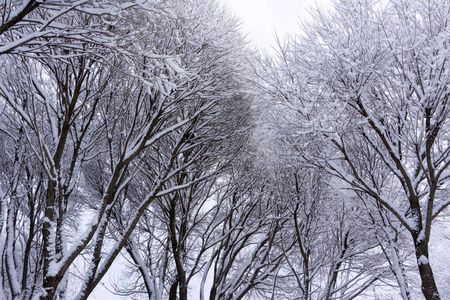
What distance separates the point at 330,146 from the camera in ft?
20.0

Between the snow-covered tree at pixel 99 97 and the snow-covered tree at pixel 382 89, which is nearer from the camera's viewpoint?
the snow-covered tree at pixel 99 97

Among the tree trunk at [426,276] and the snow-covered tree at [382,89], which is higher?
the snow-covered tree at [382,89]

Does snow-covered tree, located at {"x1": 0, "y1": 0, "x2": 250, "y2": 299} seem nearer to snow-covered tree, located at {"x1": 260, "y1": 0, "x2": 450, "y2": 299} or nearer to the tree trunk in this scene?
snow-covered tree, located at {"x1": 260, "y1": 0, "x2": 450, "y2": 299}

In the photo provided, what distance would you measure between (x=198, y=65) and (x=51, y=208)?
11.1 ft

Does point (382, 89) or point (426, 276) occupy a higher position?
point (382, 89)

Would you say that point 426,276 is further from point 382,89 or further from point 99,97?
point 99,97

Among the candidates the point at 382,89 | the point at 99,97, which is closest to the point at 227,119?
the point at 99,97

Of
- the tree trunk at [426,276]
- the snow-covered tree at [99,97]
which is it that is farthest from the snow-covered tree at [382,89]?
the snow-covered tree at [99,97]

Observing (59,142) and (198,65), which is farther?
(198,65)

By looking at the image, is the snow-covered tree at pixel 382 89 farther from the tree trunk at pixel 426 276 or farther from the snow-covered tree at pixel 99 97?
the snow-covered tree at pixel 99 97

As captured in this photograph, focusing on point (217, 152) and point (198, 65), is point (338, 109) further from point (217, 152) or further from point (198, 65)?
point (217, 152)

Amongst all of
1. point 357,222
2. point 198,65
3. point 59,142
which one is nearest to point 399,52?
point 198,65

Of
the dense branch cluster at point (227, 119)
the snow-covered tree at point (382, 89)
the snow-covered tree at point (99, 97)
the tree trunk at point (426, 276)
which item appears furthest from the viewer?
the snow-covered tree at point (382, 89)

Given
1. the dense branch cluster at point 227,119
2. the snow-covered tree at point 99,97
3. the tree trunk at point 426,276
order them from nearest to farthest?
the snow-covered tree at point 99,97, the dense branch cluster at point 227,119, the tree trunk at point 426,276
